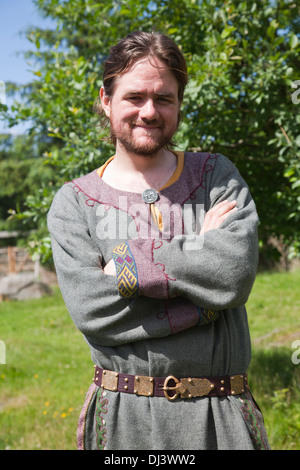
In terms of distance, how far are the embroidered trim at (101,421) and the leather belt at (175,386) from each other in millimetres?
94

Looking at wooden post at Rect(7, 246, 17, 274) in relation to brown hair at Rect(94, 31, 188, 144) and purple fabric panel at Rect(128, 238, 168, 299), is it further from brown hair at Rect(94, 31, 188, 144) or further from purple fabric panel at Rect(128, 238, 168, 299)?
purple fabric panel at Rect(128, 238, 168, 299)

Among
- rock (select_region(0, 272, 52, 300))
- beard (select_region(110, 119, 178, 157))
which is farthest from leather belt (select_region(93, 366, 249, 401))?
rock (select_region(0, 272, 52, 300))

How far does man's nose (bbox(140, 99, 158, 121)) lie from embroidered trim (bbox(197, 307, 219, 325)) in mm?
756

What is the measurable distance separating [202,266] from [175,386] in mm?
466

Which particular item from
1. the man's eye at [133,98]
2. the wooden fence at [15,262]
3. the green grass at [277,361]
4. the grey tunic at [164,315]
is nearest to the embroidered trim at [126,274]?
the grey tunic at [164,315]

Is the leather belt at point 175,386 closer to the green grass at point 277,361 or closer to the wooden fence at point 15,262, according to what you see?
the green grass at point 277,361

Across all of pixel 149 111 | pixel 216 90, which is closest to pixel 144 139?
pixel 149 111

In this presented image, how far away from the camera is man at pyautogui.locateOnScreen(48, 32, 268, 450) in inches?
69.9

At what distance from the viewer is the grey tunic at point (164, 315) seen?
175 cm

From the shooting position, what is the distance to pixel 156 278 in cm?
173
